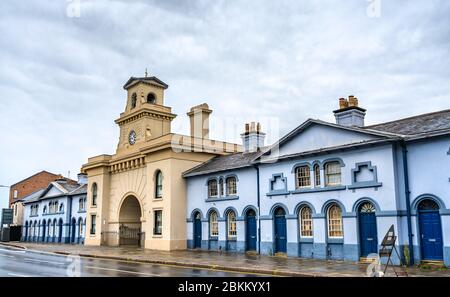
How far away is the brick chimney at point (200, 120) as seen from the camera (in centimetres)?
3591

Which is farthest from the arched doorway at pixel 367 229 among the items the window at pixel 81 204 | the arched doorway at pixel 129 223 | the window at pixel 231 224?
the window at pixel 81 204

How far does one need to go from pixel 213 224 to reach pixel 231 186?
10.3ft

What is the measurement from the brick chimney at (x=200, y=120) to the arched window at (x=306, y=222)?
46.1 feet

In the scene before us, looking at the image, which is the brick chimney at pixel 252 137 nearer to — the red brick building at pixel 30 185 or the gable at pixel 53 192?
the gable at pixel 53 192

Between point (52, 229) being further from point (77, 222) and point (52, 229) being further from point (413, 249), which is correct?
point (413, 249)

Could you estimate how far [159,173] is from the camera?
3291 cm

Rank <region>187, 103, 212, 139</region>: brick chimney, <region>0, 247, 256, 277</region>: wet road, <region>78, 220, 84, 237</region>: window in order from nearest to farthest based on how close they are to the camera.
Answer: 1. <region>0, 247, 256, 277</region>: wet road
2. <region>187, 103, 212, 139</region>: brick chimney
3. <region>78, 220, 84, 237</region>: window

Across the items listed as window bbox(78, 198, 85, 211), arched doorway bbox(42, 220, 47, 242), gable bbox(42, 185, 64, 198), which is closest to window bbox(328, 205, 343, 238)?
window bbox(78, 198, 85, 211)

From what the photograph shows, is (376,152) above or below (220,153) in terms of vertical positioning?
below

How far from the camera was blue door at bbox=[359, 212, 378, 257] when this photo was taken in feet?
64.9

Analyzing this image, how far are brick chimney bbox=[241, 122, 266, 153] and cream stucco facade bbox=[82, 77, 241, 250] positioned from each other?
10.2 ft

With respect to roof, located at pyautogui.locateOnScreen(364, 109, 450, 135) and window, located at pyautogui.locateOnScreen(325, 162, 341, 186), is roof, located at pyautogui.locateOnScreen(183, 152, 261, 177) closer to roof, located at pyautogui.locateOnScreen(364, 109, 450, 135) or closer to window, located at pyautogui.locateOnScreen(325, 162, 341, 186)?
window, located at pyautogui.locateOnScreen(325, 162, 341, 186)
